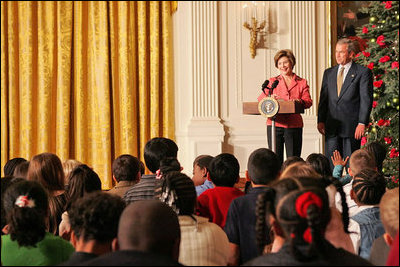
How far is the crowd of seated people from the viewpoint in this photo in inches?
80.0

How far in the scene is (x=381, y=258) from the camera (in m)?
2.65

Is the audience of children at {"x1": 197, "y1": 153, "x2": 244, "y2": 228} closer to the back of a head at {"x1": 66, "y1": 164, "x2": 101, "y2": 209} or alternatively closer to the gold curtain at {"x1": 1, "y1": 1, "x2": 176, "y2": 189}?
the back of a head at {"x1": 66, "y1": 164, "x2": 101, "y2": 209}

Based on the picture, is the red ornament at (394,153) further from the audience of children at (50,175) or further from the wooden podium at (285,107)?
the audience of children at (50,175)

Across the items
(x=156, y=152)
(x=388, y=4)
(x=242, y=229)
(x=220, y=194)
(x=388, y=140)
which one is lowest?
(x=242, y=229)

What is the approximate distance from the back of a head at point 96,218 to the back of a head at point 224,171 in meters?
1.46

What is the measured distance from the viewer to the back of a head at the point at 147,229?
7.04 feet

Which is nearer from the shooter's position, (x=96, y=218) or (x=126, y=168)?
(x=96, y=218)

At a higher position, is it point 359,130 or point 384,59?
point 384,59

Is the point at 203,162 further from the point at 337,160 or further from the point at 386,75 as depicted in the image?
the point at 386,75

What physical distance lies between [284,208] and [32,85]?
730cm

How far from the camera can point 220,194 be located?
147 inches

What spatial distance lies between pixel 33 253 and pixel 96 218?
338 millimetres

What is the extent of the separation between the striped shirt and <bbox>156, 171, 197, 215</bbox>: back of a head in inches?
31.7

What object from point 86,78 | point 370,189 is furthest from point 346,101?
point 86,78
